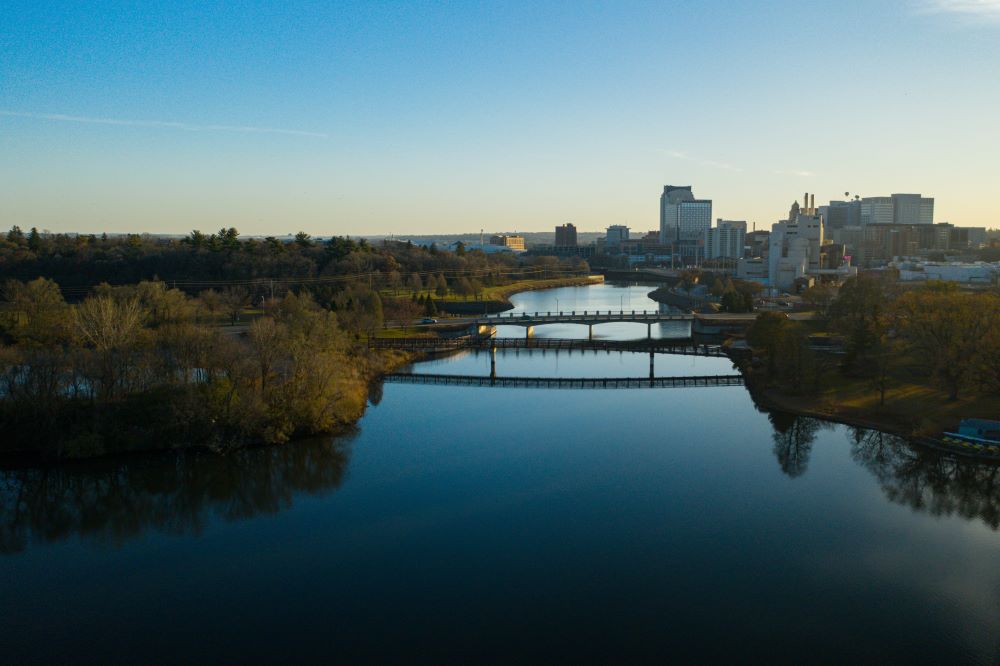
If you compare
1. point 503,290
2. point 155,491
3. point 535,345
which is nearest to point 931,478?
point 155,491

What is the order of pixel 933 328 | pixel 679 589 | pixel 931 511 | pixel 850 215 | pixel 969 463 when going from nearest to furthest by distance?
pixel 679 589, pixel 931 511, pixel 969 463, pixel 933 328, pixel 850 215

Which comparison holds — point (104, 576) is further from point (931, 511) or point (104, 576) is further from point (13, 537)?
point (931, 511)

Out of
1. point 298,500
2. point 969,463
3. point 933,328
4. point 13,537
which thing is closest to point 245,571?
point 298,500

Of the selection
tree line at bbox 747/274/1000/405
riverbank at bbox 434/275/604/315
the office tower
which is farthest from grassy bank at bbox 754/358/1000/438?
the office tower

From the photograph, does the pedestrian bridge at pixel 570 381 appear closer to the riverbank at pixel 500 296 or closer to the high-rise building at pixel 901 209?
the riverbank at pixel 500 296

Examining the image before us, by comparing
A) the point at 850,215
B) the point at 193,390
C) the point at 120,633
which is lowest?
the point at 120,633

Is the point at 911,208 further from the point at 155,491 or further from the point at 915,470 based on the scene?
the point at 155,491

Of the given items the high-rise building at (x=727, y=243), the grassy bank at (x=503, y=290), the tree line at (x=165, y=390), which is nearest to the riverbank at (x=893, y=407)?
the tree line at (x=165, y=390)
